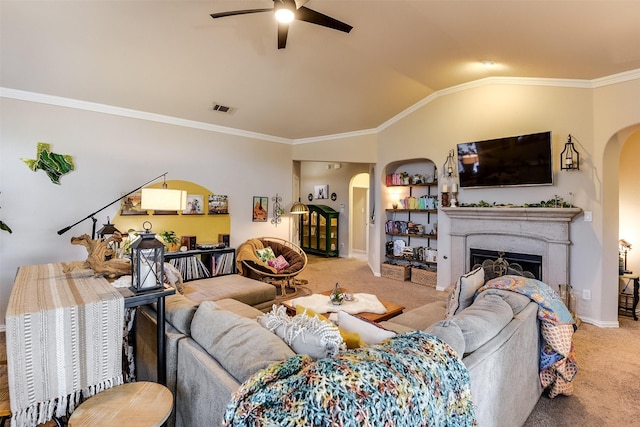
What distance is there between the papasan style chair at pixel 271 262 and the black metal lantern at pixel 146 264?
3.15m

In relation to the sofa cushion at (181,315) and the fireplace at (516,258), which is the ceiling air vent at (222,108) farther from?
the fireplace at (516,258)

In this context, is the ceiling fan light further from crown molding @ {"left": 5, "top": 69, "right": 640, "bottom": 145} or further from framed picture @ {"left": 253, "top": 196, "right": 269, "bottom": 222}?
framed picture @ {"left": 253, "top": 196, "right": 269, "bottom": 222}

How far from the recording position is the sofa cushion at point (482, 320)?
1521 millimetres

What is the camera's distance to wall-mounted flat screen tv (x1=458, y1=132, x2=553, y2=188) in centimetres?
394

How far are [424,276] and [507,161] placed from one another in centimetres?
221

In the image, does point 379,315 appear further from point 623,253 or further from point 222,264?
point 623,253

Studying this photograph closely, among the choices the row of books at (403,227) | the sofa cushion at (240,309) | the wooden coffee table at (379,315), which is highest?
the row of books at (403,227)

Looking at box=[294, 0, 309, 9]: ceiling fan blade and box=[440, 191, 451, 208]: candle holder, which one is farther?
box=[440, 191, 451, 208]: candle holder

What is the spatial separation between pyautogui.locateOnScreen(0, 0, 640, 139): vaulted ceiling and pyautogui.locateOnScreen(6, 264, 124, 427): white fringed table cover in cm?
250

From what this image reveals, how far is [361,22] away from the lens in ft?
9.89

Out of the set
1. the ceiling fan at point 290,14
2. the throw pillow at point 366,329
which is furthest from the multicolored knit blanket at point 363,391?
the ceiling fan at point 290,14

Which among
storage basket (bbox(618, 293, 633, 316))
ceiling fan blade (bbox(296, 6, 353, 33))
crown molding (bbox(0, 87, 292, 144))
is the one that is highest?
ceiling fan blade (bbox(296, 6, 353, 33))

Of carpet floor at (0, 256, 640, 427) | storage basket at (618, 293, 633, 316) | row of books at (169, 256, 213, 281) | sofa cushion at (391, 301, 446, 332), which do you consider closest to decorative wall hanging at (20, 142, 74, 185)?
row of books at (169, 256, 213, 281)

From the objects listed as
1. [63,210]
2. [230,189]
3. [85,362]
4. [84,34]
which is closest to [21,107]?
[63,210]
